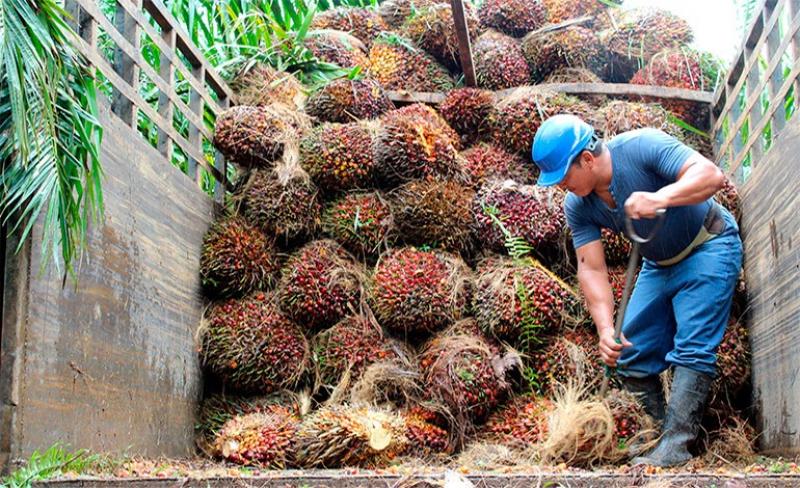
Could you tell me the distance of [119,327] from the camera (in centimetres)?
300

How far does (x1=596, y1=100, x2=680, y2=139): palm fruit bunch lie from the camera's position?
160 inches

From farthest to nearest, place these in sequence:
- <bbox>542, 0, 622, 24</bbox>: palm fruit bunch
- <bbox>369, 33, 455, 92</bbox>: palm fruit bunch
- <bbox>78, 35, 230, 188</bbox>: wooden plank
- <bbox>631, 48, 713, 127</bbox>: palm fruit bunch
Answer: <bbox>542, 0, 622, 24</bbox>: palm fruit bunch, <bbox>369, 33, 455, 92</bbox>: palm fruit bunch, <bbox>631, 48, 713, 127</bbox>: palm fruit bunch, <bbox>78, 35, 230, 188</bbox>: wooden plank

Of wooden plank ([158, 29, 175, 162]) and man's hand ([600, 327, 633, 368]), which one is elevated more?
wooden plank ([158, 29, 175, 162])

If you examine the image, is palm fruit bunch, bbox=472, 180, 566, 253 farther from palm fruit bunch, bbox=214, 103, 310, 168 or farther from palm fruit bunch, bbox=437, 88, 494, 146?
palm fruit bunch, bbox=214, 103, 310, 168

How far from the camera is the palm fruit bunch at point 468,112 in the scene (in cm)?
432

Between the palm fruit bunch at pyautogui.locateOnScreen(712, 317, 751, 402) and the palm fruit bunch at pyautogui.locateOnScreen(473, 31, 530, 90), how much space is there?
1.76 m

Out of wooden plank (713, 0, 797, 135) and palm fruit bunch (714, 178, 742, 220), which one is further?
palm fruit bunch (714, 178, 742, 220)

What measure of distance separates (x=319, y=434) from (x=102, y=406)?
75 centimetres

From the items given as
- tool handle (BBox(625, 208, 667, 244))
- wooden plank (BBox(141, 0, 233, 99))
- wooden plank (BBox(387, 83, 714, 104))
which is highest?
wooden plank (BBox(141, 0, 233, 99))

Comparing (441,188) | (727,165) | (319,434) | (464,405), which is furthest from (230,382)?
(727,165)

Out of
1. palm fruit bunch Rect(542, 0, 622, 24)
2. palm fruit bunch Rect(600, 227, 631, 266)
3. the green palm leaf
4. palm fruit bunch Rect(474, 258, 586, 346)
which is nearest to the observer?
the green palm leaf

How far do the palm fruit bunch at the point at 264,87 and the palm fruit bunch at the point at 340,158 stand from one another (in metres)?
0.42

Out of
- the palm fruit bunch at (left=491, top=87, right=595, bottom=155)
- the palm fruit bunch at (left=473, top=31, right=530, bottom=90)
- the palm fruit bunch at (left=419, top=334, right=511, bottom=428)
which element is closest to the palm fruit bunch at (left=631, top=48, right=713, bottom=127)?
the palm fruit bunch at (left=491, top=87, right=595, bottom=155)

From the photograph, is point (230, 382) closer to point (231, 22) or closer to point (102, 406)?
point (102, 406)
